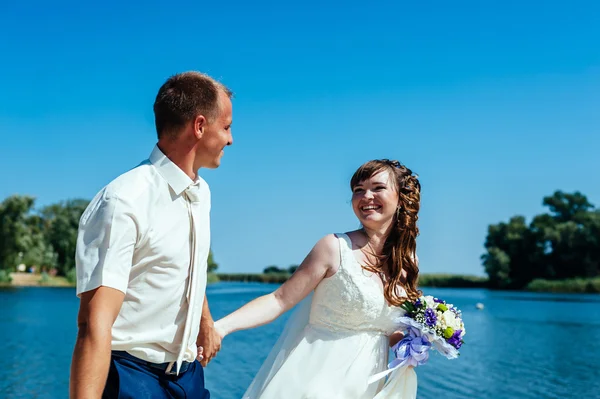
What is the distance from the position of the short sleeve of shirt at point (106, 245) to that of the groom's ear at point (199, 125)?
0.43m

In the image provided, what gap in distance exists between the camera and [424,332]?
3533 mm

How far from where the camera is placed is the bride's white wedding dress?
350 cm

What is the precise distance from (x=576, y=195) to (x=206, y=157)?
8215 centimetres

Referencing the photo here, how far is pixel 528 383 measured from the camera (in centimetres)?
1555

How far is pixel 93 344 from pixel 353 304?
1722 millimetres

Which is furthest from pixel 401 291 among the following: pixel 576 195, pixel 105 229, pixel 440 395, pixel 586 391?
pixel 576 195

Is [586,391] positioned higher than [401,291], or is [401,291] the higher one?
[401,291]

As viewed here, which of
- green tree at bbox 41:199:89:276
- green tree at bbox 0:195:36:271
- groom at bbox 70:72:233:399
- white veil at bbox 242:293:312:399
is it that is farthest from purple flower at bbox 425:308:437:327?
green tree at bbox 41:199:89:276

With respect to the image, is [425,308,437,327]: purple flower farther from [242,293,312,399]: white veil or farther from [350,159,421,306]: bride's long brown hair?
[242,293,312,399]: white veil

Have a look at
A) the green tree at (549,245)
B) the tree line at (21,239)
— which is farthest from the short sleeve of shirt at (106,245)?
the green tree at (549,245)

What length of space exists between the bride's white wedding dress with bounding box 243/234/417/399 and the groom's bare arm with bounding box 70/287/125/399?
1574 mm

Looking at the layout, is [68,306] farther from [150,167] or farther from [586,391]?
[150,167]

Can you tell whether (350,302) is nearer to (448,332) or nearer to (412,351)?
A: (412,351)

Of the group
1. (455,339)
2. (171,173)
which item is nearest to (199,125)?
(171,173)
